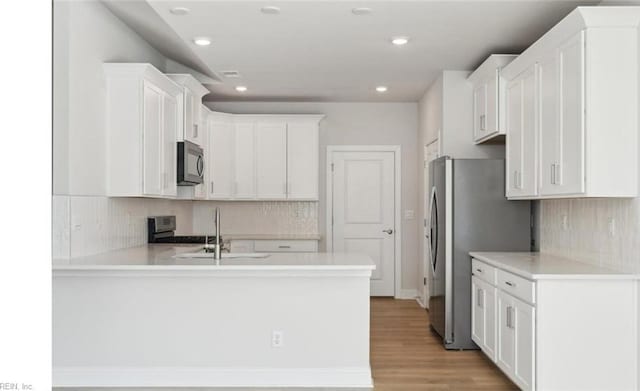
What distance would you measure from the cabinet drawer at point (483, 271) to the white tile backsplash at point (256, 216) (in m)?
3.08

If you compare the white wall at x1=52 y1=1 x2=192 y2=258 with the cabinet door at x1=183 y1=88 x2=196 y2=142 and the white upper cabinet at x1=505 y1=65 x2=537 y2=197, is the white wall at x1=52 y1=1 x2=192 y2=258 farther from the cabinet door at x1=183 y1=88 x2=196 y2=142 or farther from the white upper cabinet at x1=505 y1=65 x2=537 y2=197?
the white upper cabinet at x1=505 y1=65 x2=537 y2=197

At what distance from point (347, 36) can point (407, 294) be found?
4076mm

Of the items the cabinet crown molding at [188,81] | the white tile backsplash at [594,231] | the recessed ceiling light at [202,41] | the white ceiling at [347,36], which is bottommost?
the white tile backsplash at [594,231]

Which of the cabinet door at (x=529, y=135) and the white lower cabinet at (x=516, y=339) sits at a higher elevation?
the cabinet door at (x=529, y=135)

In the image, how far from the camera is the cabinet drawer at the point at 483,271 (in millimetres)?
4230

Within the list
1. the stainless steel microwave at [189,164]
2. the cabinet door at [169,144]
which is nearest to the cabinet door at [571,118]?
the cabinet door at [169,144]

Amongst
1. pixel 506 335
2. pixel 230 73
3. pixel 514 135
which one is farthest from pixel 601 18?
pixel 230 73

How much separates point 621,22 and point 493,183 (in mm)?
1908

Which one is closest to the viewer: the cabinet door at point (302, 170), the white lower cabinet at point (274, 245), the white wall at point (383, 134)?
the white lower cabinet at point (274, 245)

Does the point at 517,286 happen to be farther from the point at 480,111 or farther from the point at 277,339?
the point at 480,111

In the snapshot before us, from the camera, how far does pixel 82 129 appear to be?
4.13 metres

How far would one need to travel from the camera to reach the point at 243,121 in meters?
7.26

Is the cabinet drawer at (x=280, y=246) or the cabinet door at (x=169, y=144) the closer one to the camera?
the cabinet door at (x=169, y=144)

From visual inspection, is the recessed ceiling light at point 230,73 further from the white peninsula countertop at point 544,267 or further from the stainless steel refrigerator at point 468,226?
the white peninsula countertop at point 544,267
